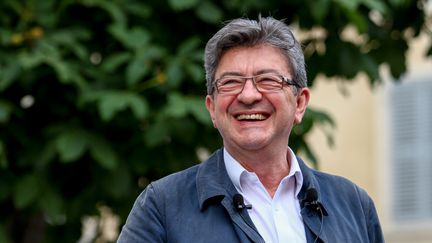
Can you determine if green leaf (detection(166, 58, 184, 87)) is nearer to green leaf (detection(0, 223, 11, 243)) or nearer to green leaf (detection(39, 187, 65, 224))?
green leaf (detection(39, 187, 65, 224))

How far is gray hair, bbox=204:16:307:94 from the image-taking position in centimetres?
370

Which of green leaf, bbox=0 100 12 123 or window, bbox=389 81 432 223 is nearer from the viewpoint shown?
green leaf, bbox=0 100 12 123

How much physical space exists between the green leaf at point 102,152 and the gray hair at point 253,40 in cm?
290

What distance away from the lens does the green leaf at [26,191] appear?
22.1 ft

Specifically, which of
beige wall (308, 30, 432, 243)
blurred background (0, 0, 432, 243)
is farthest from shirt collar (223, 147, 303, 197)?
beige wall (308, 30, 432, 243)

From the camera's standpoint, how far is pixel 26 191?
6.75 metres

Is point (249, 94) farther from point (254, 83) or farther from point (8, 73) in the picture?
point (8, 73)

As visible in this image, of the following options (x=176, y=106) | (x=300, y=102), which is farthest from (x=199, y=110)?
(x=300, y=102)

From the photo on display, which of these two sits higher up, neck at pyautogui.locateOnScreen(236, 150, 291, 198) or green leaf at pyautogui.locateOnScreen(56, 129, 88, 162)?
neck at pyautogui.locateOnScreen(236, 150, 291, 198)

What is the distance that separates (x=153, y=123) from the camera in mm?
6648

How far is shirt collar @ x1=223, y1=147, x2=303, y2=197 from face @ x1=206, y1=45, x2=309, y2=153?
0.03 m

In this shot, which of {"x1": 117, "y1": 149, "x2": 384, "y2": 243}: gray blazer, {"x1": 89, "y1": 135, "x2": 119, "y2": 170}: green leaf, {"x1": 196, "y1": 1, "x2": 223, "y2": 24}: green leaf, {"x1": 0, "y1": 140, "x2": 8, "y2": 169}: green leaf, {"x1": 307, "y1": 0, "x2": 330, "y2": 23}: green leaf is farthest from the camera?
{"x1": 196, "y1": 1, "x2": 223, "y2": 24}: green leaf

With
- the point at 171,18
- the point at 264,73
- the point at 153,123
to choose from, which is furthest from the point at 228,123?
the point at 171,18

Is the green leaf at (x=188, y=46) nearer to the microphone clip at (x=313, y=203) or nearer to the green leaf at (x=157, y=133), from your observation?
the green leaf at (x=157, y=133)
